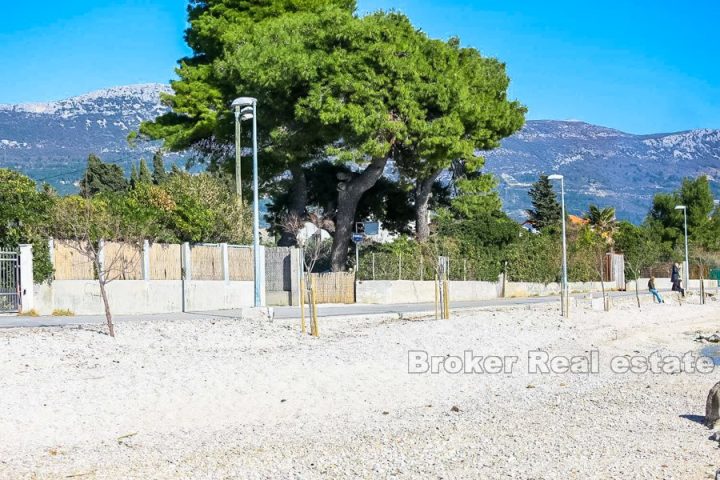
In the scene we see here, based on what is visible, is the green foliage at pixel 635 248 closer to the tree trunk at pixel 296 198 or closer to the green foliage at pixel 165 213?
the tree trunk at pixel 296 198

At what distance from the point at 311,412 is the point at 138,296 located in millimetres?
16463

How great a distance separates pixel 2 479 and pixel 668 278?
78.1m

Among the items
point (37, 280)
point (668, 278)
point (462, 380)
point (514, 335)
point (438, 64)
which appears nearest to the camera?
point (462, 380)

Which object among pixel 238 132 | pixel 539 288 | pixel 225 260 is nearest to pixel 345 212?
pixel 238 132

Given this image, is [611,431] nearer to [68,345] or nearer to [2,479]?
[2,479]

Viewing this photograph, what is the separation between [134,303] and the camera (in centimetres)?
2847

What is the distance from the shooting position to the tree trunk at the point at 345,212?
45312 mm

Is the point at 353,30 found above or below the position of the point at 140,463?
above

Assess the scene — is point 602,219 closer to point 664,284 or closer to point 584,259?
point 664,284

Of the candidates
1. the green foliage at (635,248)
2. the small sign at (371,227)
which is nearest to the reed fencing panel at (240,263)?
the small sign at (371,227)

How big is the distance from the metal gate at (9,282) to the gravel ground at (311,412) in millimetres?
6167

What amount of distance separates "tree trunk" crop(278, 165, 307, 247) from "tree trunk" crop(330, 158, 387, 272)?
1.85 meters

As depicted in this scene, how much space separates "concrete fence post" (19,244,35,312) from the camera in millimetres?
25766

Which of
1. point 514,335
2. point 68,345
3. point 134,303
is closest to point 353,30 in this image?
point 134,303
